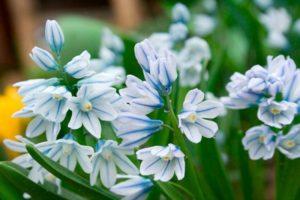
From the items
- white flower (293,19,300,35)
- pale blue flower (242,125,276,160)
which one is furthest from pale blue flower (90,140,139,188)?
white flower (293,19,300,35)

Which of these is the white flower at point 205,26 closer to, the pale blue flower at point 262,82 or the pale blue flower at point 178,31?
the pale blue flower at point 178,31

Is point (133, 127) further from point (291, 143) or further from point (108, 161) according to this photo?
point (291, 143)

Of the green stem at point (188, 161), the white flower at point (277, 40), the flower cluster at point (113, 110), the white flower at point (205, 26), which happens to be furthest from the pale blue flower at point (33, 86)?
the white flower at point (205, 26)

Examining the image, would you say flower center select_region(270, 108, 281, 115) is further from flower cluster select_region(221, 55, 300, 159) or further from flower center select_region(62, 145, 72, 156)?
flower center select_region(62, 145, 72, 156)

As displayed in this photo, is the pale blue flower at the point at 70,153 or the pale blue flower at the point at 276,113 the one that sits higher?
the pale blue flower at the point at 276,113

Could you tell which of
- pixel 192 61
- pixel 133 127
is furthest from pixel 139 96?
pixel 192 61
